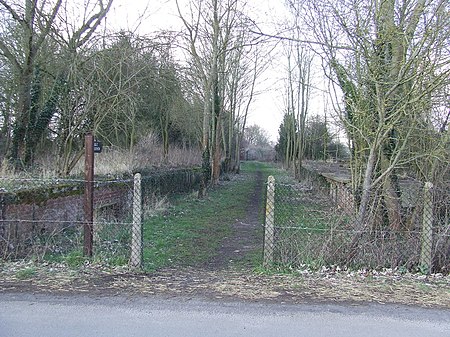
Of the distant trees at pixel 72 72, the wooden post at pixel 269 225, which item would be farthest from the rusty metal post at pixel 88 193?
the distant trees at pixel 72 72

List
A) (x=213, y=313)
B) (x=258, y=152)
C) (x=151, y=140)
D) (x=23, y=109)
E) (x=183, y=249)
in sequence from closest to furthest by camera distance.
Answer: (x=213, y=313), (x=183, y=249), (x=23, y=109), (x=151, y=140), (x=258, y=152)

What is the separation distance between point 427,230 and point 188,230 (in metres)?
6.41

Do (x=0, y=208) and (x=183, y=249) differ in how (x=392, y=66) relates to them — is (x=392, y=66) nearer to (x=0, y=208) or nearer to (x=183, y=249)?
(x=183, y=249)

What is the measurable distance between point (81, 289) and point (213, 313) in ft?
5.93

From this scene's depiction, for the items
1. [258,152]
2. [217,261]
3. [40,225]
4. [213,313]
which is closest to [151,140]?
[40,225]

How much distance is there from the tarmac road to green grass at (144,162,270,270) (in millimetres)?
1982

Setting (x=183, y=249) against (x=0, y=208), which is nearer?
(x=0, y=208)

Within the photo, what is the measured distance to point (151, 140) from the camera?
24.3m

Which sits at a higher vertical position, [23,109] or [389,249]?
[23,109]

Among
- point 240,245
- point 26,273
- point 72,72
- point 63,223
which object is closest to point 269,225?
point 240,245

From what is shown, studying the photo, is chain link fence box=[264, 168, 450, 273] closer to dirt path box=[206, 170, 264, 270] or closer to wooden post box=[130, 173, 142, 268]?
dirt path box=[206, 170, 264, 270]

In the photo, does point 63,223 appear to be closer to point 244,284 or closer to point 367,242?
point 244,284

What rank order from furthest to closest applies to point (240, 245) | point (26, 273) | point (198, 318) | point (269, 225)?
point (240, 245) → point (269, 225) → point (26, 273) → point (198, 318)

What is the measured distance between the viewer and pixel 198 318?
4520 millimetres
